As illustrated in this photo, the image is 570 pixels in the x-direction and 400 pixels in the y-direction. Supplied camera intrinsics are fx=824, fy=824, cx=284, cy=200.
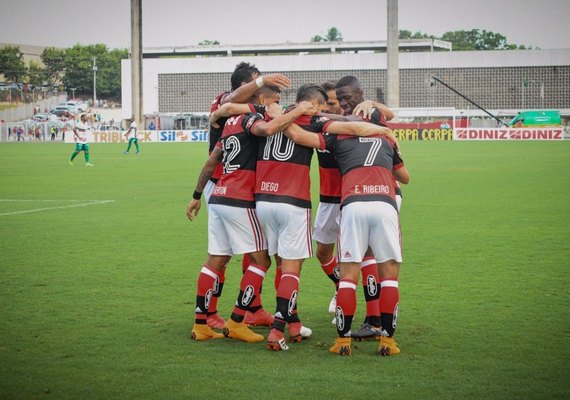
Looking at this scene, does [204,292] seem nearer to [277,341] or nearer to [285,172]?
[277,341]

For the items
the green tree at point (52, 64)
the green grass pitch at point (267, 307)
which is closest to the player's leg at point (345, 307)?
the green grass pitch at point (267, 307)

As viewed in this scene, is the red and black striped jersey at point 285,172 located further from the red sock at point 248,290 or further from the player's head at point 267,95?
the red sock at point 248,290

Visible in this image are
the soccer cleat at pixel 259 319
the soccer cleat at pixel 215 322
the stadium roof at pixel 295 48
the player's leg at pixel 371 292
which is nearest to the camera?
the player's leg at pixel 371 292

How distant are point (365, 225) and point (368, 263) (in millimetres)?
979

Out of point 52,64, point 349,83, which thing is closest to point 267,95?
point 349,83

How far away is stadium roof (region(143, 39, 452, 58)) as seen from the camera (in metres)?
115

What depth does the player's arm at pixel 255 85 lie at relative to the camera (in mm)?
7355

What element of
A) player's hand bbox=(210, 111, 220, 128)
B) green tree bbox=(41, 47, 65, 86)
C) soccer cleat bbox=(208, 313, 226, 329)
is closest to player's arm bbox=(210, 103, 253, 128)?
player's hand bbox=(210, 111, 220, 128)

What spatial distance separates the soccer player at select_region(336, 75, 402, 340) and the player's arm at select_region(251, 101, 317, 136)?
483 millimetres

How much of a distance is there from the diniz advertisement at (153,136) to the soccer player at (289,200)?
6439 cm

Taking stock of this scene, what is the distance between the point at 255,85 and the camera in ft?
24.7

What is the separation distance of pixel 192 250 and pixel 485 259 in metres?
4.48

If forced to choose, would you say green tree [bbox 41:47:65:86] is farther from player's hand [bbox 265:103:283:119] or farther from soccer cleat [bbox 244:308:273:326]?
player's hand [bbox 265:103:283:119]

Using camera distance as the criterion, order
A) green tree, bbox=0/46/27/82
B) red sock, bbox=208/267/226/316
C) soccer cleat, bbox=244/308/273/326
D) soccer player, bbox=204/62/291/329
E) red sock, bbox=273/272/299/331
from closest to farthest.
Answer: red sock, bbox=273/272/299/331, soccer player, bbox=204/62/291/329, red sock, bbox=208/267/226/316, soccer cleat, bbox=244/308/273/326, green tree, bbox=0/46/27/82
